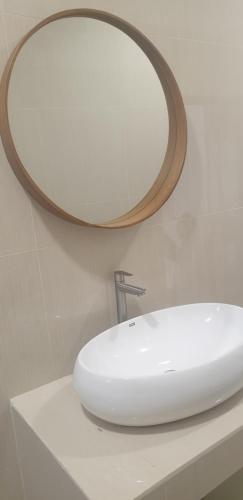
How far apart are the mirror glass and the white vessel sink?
40 cm

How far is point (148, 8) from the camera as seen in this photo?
3.82ft

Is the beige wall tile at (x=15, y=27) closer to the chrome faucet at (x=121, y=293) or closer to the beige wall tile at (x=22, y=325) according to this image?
the beige wall tile at (x=22, y=325)

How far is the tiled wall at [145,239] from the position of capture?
100 cm

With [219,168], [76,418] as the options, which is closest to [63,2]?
[219,168]

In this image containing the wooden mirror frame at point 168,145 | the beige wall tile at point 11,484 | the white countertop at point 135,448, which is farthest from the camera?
the beige wall tile at point 11,484

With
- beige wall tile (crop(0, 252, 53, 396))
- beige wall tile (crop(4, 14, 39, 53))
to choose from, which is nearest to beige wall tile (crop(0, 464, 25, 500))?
beige wall tile (crop(0, 252, 53, 396))

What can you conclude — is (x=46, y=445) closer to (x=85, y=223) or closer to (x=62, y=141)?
(x=85, y=223)

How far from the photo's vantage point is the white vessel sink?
0.75 metres

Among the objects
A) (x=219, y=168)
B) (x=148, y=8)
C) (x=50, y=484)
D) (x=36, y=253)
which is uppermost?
(x=148, y=8)

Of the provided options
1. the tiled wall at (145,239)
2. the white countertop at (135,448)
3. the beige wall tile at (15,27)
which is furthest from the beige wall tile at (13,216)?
the white countertop at (135,448)

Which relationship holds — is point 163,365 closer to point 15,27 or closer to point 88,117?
point 88,117

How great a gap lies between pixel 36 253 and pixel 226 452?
696 mm

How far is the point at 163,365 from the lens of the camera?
1.07 m

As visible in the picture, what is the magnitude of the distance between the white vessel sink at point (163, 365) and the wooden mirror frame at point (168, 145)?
36cm
